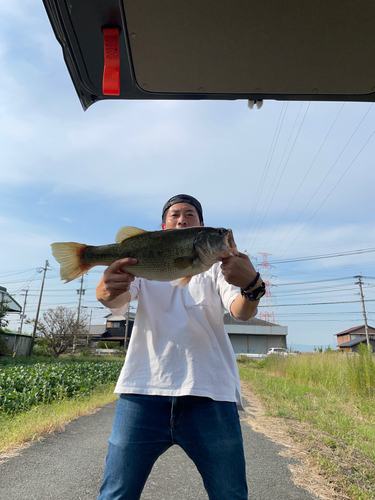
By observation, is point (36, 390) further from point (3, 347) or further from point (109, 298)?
A: point (3, 347)

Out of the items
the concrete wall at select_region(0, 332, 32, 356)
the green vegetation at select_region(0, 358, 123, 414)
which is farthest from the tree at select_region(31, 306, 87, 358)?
the green vegetation at select_region(0, 358, 123, 414)

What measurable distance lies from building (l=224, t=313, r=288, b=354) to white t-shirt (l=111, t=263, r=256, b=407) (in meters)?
58.2

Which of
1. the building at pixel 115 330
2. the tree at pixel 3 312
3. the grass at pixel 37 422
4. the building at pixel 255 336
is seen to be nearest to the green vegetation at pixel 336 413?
the grass at pixel 37 422

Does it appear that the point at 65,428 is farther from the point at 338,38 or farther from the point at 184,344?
the point at 338,38

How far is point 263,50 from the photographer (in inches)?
63.4

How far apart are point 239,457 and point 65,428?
238 inches

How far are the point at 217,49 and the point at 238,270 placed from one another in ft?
4.00

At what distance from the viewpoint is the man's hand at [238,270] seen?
2064mm

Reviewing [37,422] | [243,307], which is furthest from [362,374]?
[243,307]

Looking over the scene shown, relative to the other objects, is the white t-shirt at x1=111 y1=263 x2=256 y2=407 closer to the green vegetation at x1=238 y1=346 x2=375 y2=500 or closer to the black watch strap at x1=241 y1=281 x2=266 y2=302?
the black watch strap at x1=241 y1=281 x2=266 y2=302

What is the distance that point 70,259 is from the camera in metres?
2.26

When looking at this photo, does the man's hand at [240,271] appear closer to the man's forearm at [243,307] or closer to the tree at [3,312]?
the man's forearm at [243,307]

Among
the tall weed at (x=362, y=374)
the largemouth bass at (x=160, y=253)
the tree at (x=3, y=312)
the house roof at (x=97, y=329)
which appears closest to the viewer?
the largemouth bass at (x=160, y=253)

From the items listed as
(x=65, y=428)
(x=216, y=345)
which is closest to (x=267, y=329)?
(x=65, y=428)
